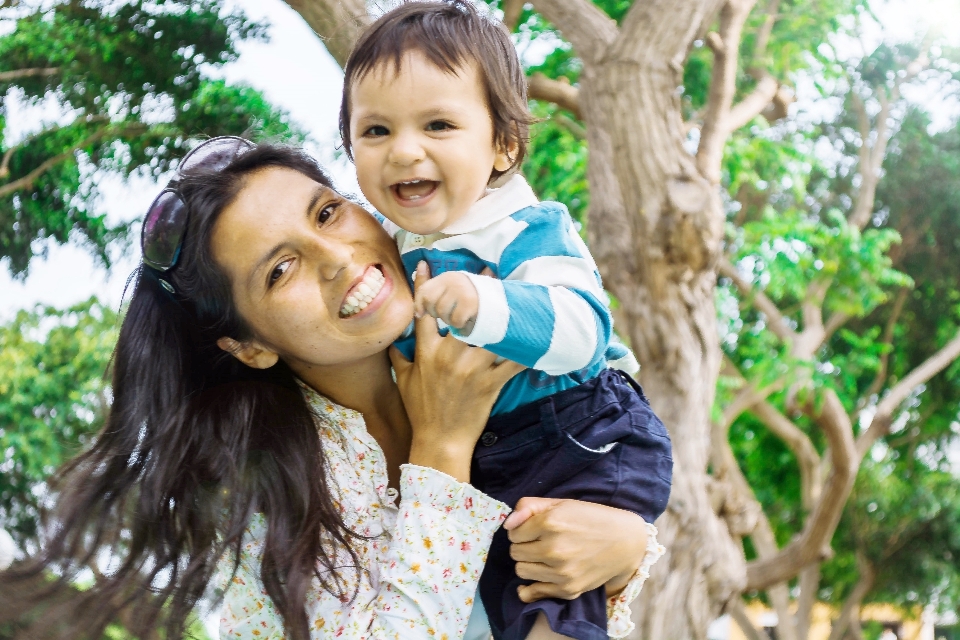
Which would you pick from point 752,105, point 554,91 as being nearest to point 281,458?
point 554,91

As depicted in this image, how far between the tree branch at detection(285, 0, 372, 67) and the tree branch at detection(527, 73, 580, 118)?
158cm

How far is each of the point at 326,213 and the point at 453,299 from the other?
1.25 feet

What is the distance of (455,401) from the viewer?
1414mm

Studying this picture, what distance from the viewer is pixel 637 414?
4.87 ft

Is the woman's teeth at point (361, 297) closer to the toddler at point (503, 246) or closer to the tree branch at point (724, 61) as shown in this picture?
the toddler at point (503, 246)

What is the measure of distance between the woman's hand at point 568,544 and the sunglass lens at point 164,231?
2.14 ft

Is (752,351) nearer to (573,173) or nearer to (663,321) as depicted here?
(573,173)

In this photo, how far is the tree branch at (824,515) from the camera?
17.1ft

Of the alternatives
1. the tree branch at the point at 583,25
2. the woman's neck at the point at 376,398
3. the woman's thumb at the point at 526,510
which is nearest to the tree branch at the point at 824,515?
the tree branch at the point at 583,25

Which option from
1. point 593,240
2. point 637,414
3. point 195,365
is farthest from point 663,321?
point 195,365

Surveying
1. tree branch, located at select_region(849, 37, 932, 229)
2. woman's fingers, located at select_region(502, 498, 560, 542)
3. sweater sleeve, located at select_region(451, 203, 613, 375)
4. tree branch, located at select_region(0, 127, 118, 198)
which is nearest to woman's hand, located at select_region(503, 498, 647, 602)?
woman's fingers, located at select_region(502, 498, 560, 542)

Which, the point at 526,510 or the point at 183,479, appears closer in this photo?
the point at 526,510

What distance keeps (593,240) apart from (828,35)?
12.7 feet

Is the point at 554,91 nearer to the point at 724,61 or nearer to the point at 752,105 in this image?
the point at 724,61
